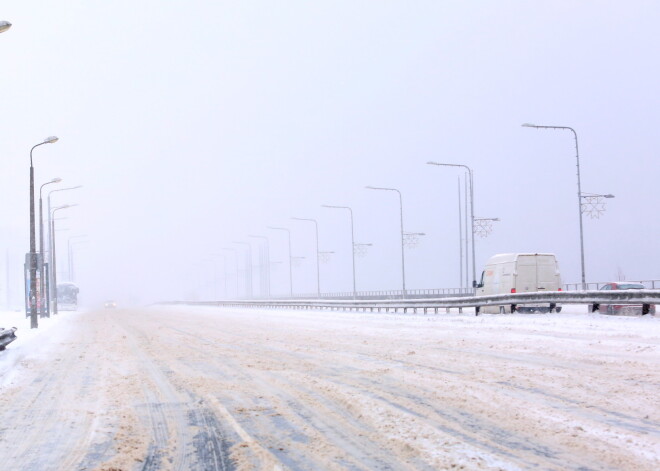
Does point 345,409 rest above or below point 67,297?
above

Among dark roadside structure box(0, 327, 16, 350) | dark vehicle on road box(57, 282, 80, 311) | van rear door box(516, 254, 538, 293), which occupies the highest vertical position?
van rear door box(516, 254, 538, 293)

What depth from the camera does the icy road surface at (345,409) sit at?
5.39 m

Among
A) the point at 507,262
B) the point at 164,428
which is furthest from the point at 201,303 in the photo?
the point at 164,428

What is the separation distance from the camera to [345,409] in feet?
24.0

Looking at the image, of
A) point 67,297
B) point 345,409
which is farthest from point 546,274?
point 67,297

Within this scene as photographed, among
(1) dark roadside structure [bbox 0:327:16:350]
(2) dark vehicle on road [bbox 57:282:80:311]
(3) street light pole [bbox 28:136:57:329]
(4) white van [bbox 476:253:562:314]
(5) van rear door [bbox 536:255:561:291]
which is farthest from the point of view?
(2) dark vehicle on road [bbox 57:282:80:311]

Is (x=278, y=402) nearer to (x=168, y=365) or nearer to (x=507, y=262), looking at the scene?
(x=168, y=365)

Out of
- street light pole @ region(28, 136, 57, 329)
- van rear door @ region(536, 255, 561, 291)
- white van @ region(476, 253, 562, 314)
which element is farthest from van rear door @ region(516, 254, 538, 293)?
street light pole @ region(28, 136, 57, 329)

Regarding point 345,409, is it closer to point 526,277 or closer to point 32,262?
point 526,277

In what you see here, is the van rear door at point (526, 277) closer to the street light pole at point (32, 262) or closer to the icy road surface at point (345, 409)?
the icy road surface at point (345, 409)

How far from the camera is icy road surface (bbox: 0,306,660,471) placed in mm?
5391

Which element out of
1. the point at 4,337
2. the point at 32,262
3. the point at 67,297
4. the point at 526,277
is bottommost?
the point at 67,297

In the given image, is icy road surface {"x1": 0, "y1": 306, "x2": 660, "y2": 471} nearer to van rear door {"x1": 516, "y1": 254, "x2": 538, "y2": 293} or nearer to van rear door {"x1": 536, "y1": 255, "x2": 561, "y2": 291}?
van rear door {"x1": 516, "y1": 254, "x2": 538, "y2": 293}

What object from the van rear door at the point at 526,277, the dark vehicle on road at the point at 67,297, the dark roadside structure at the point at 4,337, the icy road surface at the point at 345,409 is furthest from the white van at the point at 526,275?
the dark vehicle on road at the point at 67,297
